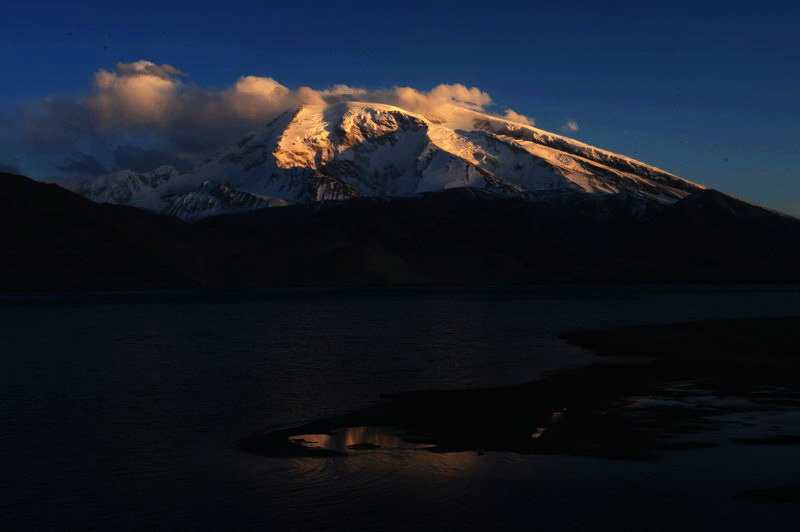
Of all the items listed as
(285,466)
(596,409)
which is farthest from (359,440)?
(596,409)

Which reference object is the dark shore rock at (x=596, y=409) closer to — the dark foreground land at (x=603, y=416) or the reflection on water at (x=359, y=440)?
the dark foreground land at (x=603, y=416)

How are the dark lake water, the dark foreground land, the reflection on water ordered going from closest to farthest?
the dark lake water < the dark foreground land < the reflection on water

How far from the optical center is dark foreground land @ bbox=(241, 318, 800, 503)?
32.9 metres

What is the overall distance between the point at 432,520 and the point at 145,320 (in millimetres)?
110600

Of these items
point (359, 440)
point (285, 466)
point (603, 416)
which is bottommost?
point (285, 466)

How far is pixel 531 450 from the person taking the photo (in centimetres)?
3209

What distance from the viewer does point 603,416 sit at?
38.8 metres

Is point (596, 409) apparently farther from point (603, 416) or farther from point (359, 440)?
point (359, 440)

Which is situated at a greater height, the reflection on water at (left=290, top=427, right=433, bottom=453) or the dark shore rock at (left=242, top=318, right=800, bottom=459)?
the dark shore rock at (left=242, top=318, right=800, bottom=459)

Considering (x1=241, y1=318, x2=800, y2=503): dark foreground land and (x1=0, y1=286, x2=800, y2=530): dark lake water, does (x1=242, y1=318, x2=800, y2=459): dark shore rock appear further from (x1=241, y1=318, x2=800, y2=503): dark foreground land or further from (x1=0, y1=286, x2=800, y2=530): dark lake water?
(x1=0, y1=286, x2=800, y2=530): dark lake water

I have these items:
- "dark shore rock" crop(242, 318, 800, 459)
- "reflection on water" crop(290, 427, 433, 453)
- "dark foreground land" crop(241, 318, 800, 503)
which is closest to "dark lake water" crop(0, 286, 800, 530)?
"reflection on water" crop(290, 427, 433, 453)

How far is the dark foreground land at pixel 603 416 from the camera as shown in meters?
32.9

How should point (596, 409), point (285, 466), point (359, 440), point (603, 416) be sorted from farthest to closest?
point (596, 409) < point (603, 416) < point (359, 440) < point (285, 466)

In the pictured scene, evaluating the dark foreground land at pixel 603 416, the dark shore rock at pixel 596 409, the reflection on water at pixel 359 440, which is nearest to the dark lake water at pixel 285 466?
the reflection on water at pixel 359 440
